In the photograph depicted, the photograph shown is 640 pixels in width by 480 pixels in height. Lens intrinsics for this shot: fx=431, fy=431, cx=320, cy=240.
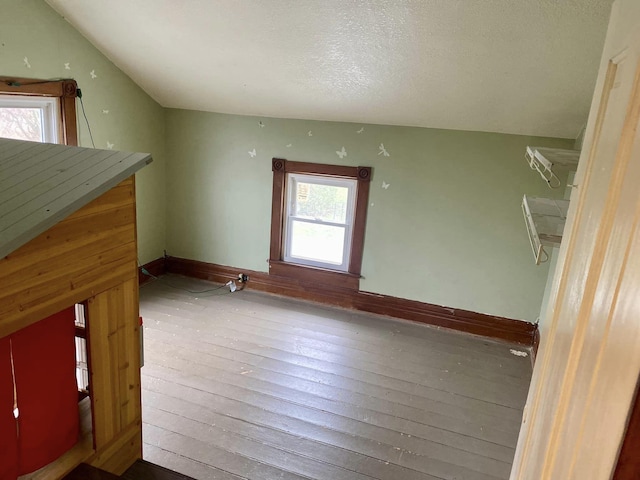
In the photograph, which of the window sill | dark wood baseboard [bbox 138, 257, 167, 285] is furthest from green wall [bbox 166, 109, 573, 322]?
dark wood baseboard [bbox 138, 257, 167, 285]

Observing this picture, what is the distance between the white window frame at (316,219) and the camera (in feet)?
12.8

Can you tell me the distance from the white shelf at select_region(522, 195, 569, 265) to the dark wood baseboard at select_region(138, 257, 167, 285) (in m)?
3.58

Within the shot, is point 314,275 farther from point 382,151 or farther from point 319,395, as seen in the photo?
point 319,395

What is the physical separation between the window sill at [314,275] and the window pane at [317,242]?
107 mm

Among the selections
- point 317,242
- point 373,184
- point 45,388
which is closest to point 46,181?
point 45,388

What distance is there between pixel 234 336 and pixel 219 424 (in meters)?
1.04

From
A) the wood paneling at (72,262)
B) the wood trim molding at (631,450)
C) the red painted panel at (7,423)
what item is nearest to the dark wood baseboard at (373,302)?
the wood paneling at (72,262)

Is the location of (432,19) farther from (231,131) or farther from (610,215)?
(231,131)

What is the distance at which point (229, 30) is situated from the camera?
2.71 meters

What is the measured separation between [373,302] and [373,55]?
218cm

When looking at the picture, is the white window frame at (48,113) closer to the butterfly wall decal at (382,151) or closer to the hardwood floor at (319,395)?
the hardwood floor at (319,395)

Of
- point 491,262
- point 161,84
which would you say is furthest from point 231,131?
point 491,262

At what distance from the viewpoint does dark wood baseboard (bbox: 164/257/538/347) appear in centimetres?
365

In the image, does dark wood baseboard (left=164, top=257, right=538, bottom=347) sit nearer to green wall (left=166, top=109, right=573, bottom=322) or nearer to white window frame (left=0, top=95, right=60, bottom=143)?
green wall (left=166, top=109, right=573, bottom=322)
